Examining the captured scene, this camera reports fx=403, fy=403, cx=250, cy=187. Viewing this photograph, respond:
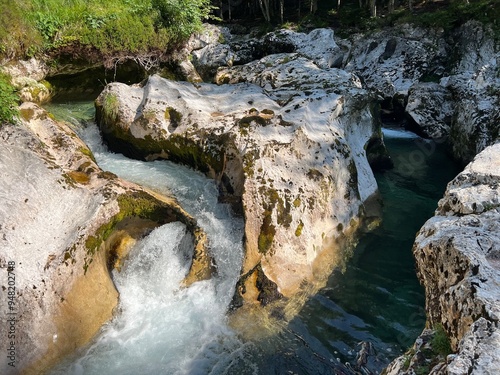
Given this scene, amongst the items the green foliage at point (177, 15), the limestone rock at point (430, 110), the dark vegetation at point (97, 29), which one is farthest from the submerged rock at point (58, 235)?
the limestone rock at point (430, 110)

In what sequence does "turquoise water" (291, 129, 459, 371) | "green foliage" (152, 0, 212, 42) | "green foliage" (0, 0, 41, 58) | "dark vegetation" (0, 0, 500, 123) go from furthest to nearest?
"green foliage" (152, 0, 212, 42)
"dark vegetation" (0, 0, 500, 123)
"green foliage" (0, 0, 41, 58)
"turquoise water" (291, 129, 459, 371)

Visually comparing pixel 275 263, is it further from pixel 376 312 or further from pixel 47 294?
pixel 47 294

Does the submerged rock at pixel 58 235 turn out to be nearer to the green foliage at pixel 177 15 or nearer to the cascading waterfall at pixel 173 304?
the cascading waterfall at pixel 173 304

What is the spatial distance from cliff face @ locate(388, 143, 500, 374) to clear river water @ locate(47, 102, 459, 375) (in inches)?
97.6

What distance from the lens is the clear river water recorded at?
21.0 feet

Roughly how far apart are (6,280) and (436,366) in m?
6.05

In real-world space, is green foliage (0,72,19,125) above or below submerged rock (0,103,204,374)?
above

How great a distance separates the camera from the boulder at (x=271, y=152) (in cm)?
805

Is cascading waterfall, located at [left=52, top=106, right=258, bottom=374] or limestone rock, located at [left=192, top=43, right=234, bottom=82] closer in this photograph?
cascading waterfall, located at [left=52, top=106, right=258, bottom=374]

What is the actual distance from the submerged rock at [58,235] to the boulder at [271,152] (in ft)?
4.87

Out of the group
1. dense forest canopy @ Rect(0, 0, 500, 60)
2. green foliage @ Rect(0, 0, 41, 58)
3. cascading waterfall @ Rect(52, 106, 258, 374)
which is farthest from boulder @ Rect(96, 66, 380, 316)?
dense forest canopy @ Rect(0, 0, 500, 60)

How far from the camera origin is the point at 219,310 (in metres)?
7.32

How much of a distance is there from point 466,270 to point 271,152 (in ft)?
17.4

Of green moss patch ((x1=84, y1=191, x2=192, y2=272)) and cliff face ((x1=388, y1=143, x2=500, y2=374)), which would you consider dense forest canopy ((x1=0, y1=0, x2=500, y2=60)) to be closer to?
green moss patch ((x1=84, y1=191, x2=192, y2=272))
